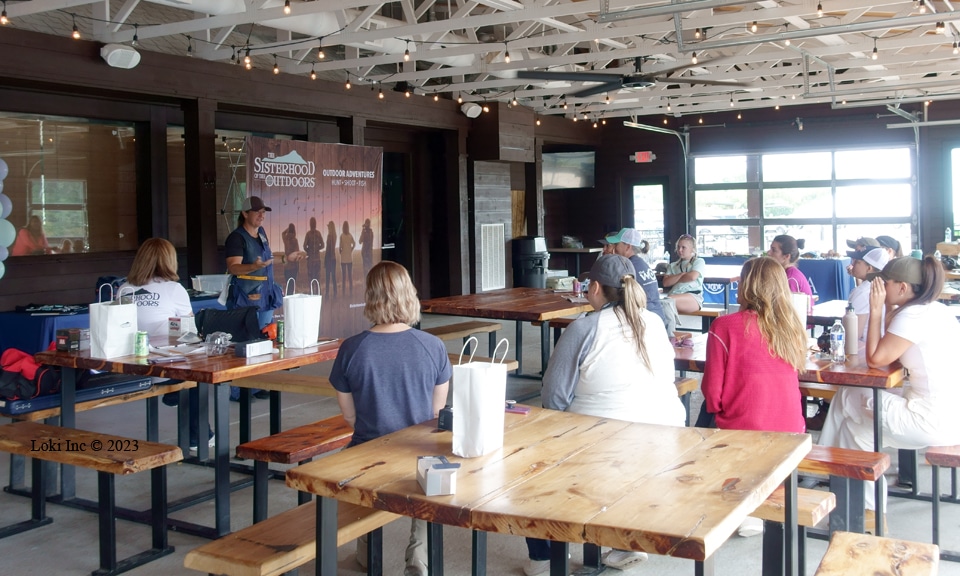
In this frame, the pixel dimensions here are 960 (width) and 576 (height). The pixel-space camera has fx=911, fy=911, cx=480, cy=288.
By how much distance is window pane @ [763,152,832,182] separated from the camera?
1553 centimetres

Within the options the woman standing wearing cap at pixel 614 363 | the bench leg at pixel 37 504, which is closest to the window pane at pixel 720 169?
the woman standing wearing cap at pixel 614 363

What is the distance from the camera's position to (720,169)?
645 inches

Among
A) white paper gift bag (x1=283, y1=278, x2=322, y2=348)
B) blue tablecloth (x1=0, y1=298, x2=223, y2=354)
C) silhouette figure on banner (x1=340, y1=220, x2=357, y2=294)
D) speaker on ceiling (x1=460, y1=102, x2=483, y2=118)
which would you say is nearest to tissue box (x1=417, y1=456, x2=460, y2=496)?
white paper gift bag (x1=283, y1=278, x2=322, y2=348)

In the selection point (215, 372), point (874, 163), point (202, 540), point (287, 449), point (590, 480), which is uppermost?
point (874, 163)

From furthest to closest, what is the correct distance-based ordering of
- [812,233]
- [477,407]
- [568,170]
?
[568,170]
[812,233]
[477,407]

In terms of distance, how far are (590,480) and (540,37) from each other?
6.85 meters

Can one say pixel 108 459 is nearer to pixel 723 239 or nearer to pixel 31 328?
pixel 31 328

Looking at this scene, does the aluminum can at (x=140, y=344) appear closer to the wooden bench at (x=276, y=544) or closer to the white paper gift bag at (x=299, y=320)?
the white paper gift bag at (x=299, y=320)

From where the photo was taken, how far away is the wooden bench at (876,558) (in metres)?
2.64

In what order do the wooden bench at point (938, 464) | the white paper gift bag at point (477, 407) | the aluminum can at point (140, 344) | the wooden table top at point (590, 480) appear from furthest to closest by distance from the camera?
1. the aluminum can at point (140, 344)
2. the wooden bench at point (938, 464)
3. the white paper gift bag at point (477, 407)
4. the wooden table top at point (590, 480)

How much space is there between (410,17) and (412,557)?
565 centimetres

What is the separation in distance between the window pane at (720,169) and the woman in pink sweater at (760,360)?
43.3 ft

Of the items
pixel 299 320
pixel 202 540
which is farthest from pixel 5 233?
pixel 202 540

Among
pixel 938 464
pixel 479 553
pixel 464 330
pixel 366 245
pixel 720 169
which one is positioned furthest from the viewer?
pixel 720 169
